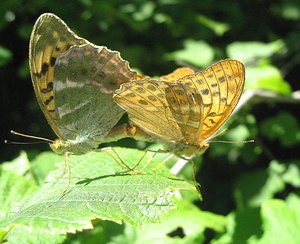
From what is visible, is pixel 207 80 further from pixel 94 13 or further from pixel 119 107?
pixel 94 13

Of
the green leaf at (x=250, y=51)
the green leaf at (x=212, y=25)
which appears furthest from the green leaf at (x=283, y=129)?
the green leaf at (x=212, y=25)

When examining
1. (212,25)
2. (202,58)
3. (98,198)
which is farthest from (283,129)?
(98,198)

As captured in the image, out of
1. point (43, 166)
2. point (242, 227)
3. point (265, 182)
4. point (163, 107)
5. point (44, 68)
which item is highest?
point (44, 68)

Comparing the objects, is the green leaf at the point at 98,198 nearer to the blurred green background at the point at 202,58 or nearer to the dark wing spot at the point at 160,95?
the dark wing spot at the point at 160,95

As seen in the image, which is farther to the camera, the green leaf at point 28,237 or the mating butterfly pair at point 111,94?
the mating butterfly pair at point 111,94

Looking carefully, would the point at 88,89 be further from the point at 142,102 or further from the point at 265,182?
the point at 265,182

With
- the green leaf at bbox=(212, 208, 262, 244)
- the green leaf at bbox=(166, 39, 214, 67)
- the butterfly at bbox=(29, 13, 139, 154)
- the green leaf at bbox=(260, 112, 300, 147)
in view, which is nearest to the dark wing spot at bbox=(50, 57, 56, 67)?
the butterfly at bbox=(29, 13, 139, 154)
